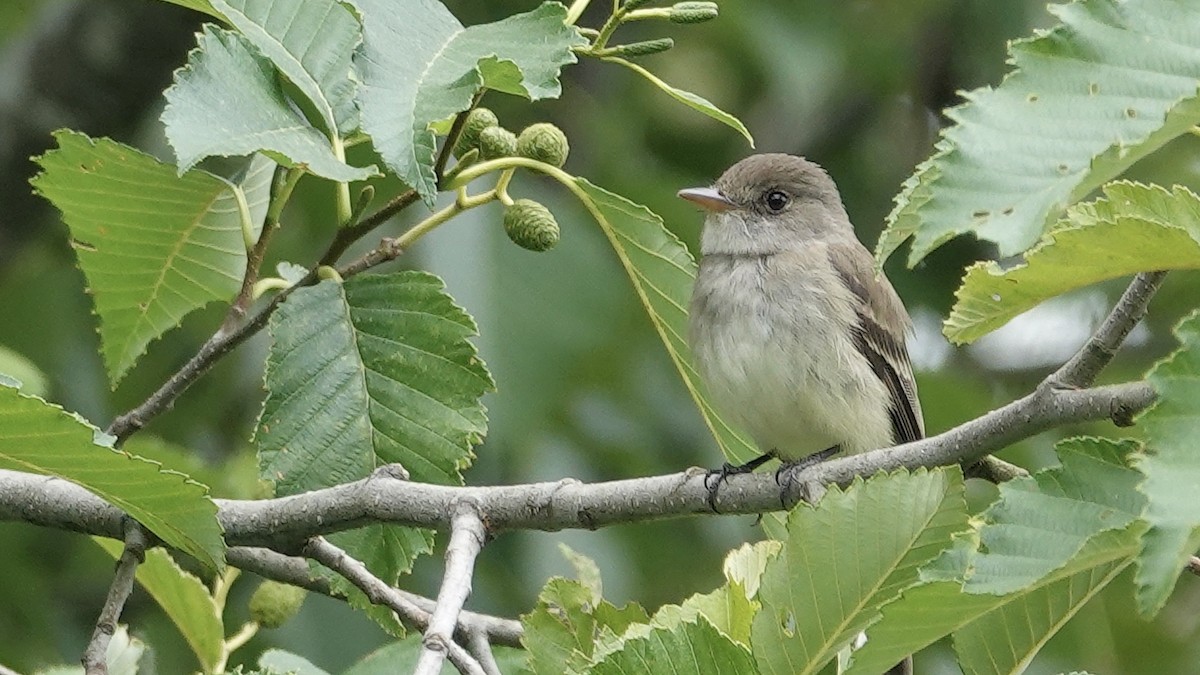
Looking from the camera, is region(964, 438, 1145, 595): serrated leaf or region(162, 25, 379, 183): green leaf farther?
region(162, 25, 379, 183): green leaf

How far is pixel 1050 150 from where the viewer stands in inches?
65.7

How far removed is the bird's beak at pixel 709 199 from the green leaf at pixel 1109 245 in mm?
2653

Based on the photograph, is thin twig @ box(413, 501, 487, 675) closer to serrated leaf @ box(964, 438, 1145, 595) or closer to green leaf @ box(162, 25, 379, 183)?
green leaf @ box(162, 25, 379, 183)

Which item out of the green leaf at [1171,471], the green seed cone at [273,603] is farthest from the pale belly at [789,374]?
the green leaf at [1171,471]

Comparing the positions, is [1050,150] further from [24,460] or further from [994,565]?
[24,460]

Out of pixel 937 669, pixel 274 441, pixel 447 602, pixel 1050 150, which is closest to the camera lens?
pixel 1050 150

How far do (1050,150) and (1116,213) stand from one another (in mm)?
280

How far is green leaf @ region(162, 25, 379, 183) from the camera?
2428 mm

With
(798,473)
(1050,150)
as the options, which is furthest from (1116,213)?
(798,473)

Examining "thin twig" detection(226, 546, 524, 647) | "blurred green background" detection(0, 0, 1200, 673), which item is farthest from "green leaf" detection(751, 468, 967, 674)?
"blurred green background" detection(0, 0, 1200, 673)

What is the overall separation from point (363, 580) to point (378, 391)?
1.46 feet

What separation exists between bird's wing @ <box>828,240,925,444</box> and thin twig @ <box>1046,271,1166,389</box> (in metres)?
2.03

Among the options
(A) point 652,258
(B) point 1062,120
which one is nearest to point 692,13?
(A) point 652,258

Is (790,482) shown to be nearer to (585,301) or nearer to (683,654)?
(683,654)
